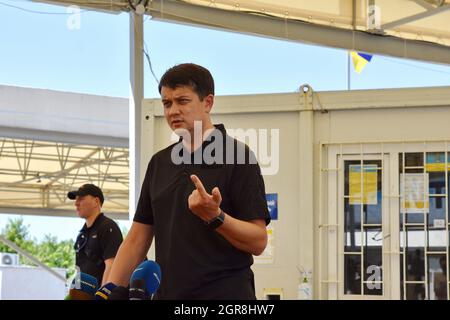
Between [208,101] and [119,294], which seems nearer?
[119,294]

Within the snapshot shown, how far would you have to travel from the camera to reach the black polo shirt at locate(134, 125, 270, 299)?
2.81m

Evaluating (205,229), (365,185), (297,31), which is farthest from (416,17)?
(205,229)

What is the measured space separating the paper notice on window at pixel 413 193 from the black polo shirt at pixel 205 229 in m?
3.09

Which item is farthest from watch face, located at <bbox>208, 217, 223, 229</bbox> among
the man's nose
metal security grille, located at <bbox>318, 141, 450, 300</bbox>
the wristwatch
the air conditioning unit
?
the air conditioning unit

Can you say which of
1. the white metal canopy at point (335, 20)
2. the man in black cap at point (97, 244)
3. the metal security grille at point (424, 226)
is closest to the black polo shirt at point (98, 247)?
the man in black cap at point (97, 244)

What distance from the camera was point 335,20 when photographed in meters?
9.41

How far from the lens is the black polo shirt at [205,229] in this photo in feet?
9.22

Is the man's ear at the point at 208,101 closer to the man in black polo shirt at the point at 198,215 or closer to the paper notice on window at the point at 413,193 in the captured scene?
the man in black polo shirt at the point at 198,215

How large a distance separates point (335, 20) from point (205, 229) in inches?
271

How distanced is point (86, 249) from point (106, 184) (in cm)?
1678

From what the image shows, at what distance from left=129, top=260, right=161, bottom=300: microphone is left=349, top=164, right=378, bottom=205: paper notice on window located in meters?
3.44

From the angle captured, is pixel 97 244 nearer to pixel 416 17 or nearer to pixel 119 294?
pixel 119 294
